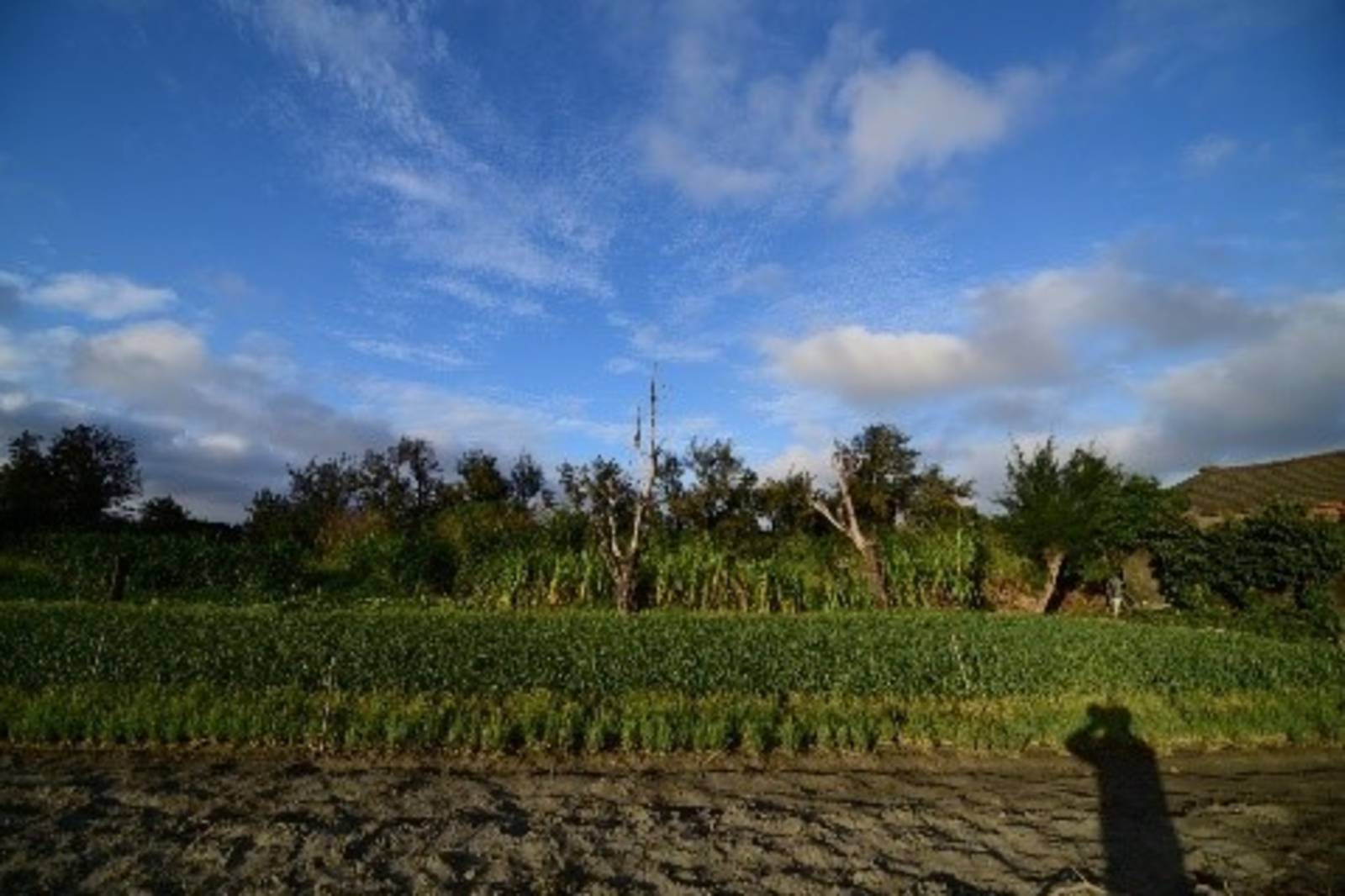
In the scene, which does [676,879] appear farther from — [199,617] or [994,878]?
[199,617]

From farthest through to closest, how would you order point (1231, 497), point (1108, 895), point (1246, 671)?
point (1231, 497) → point (1246, 671) → point (1108, 895)

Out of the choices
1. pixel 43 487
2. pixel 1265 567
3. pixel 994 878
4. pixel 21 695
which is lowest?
pixel 994 878

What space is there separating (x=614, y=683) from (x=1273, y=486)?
3963 cm

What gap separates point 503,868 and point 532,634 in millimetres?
9886

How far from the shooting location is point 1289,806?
9812 mm

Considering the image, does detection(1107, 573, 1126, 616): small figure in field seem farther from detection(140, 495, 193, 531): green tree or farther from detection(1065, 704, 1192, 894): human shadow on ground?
detection(140, 495, 193, 531): green tree

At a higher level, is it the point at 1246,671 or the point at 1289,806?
the point at 1246,671

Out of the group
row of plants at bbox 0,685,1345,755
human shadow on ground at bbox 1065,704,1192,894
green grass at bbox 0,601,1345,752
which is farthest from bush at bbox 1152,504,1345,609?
human shadow on ground at bbox 1065,704,1192,894

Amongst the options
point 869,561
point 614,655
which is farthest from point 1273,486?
point 614,655

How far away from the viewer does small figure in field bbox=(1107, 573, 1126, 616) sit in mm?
28922

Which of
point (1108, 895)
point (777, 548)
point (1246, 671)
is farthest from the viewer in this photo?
point (777, 548)

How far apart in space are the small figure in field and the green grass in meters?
9.88

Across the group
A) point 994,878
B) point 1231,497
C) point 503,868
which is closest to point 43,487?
point 503,868

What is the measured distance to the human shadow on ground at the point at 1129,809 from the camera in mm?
7492
